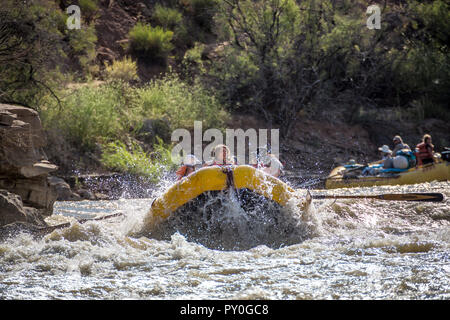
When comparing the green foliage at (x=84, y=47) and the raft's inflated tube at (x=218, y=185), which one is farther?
the green foliage at (x=84, y=47)

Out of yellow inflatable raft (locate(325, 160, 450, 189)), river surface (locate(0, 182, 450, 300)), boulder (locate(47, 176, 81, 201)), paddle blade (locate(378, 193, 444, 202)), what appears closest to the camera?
river surface (locate(0, 182, 450, 300))

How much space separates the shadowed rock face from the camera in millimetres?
5590

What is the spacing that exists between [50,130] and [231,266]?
7.82 metres

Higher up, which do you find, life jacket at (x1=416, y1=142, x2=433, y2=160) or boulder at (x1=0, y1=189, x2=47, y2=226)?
life jacket at (x1=416, y1=142, x2=433, y2=160)

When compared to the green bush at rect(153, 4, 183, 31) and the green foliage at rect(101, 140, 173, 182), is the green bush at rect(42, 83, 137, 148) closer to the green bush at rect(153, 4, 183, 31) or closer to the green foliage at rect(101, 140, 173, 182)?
the green foliage at rect(101, 140, 173, 182)

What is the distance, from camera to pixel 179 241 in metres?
5.14

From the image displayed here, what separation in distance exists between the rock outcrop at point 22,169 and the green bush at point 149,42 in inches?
424

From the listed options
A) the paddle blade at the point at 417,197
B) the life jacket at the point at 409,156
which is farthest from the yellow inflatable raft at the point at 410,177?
the paddle blade at the point at 417,197

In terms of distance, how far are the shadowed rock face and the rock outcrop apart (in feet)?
4.74

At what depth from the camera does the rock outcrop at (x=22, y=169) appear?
18.5ft

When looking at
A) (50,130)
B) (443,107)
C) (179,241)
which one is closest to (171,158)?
(50,130)

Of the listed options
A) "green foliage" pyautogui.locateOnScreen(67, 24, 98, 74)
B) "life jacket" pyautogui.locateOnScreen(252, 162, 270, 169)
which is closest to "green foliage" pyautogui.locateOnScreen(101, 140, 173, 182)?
"green foliage" pyautogui.locateOnScreen(67, 24, 98, 74)

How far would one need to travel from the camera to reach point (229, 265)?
4457 millimetres

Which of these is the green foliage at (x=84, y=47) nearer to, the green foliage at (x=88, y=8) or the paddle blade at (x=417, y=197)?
the green foliage at (x=88, y=8)
